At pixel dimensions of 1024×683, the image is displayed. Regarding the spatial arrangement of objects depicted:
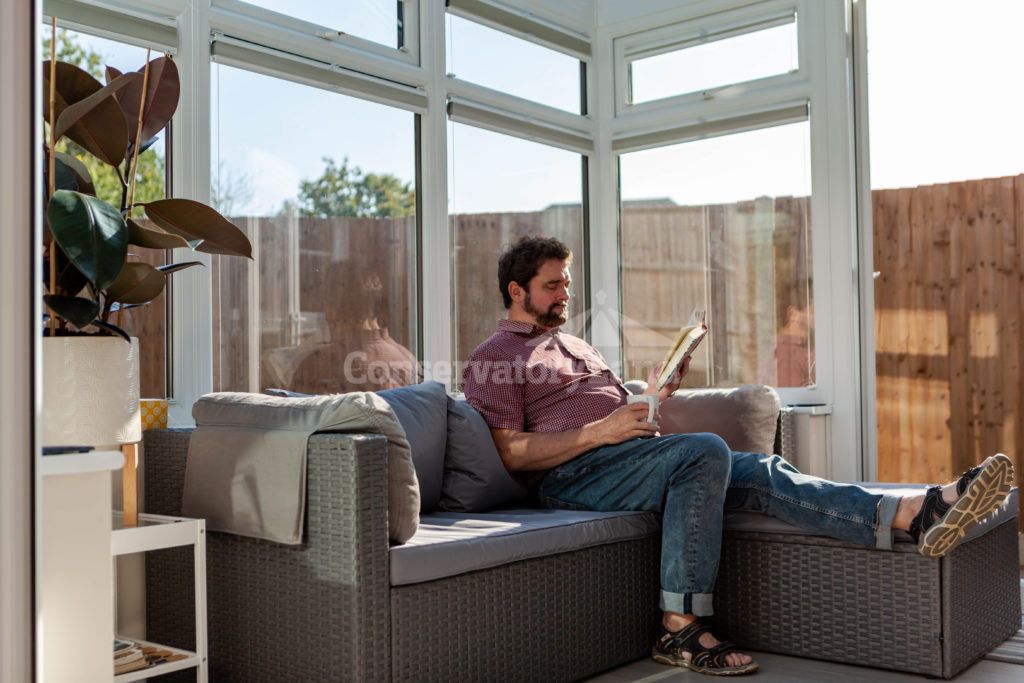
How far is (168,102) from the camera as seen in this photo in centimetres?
247

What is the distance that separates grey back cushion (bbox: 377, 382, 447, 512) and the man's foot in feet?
4.18

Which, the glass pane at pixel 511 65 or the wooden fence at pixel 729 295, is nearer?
the wooden fence at pixel 729 295

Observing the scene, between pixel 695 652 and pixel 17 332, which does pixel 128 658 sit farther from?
pixel 695 652

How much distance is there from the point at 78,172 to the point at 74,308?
386 mm

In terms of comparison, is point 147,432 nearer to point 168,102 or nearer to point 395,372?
point 168,102

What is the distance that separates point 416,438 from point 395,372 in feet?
3.32

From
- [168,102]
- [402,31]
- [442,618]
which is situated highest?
[402,31]

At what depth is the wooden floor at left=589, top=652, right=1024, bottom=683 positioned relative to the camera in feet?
8.26

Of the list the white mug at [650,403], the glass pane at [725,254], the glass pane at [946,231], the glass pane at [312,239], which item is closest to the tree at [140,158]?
the glass pane at [312,239]

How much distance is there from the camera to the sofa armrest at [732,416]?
348 cm

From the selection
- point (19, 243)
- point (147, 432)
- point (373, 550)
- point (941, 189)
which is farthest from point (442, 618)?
point (941, 189)

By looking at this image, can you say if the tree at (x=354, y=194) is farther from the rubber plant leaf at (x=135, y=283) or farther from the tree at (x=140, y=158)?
the rubber plant leaf at (x=135, y=283)

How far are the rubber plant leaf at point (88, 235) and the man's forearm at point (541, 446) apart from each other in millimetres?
1296

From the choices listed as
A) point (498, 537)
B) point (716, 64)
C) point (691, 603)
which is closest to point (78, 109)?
point (498, 537)
